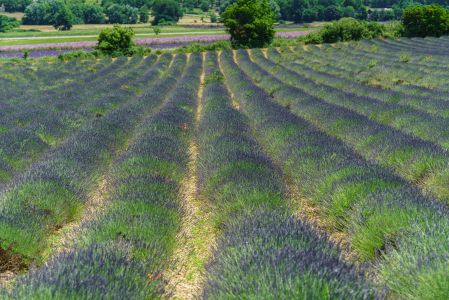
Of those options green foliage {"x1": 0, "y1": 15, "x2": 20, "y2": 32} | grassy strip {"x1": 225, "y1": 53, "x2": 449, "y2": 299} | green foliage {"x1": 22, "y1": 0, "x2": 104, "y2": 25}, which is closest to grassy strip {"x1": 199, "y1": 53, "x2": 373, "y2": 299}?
grassy strip {"x1": 225, "y1": 53, "x2": 449, "y2": 299}

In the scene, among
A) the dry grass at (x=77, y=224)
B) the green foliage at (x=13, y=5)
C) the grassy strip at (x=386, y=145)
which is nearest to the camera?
the dry grass at (x=77, y=224)

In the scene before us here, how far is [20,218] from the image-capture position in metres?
4.14

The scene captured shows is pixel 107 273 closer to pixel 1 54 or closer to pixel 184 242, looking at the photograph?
pixel 184 242

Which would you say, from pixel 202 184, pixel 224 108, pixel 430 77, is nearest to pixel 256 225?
pixel 202 184

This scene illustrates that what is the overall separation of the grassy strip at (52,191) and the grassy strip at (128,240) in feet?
1.47

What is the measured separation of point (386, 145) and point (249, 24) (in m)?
30.0

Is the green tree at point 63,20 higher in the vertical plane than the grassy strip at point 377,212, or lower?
higher

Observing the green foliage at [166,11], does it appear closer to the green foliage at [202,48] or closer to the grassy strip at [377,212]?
the green foliage at [202,48]

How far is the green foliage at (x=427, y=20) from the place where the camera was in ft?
116

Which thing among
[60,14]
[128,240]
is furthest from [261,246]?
[60,14]

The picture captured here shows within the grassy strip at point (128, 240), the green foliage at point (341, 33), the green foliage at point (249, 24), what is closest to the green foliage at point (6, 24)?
the green foliage at point (249, 24)

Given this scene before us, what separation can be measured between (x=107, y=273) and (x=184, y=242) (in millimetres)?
1511

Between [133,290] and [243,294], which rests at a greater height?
[243,294]

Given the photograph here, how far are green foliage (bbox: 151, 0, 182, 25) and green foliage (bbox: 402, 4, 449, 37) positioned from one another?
55438mm
